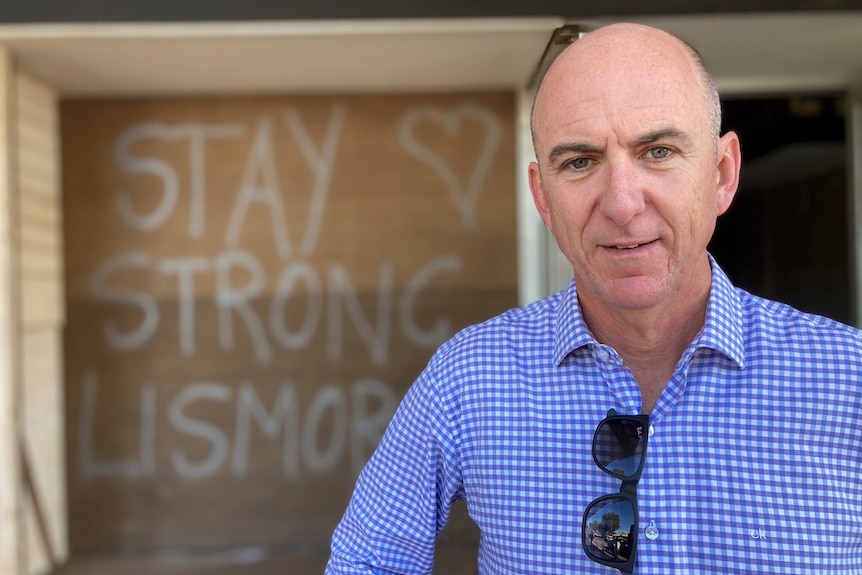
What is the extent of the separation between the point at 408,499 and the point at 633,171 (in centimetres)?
72

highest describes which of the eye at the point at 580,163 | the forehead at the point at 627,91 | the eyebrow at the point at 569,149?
the forehead at the point at 627,91

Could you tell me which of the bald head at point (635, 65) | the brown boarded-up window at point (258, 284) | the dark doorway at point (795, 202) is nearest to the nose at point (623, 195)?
the bald head at point (635, 65)

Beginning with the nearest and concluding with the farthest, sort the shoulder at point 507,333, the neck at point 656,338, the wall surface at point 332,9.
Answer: the neck at point 656,338, the shoulder at point 507,333, the wall surface at point 332,9

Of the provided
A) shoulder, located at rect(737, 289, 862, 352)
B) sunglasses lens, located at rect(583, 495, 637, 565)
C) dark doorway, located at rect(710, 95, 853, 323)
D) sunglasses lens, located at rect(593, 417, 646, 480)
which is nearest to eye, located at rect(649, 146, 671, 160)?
shoulder, located at rect(737, 289, 862, 352)

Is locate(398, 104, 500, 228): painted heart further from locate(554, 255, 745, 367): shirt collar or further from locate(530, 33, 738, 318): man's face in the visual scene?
locate(530, 33, 738, 318): man's face

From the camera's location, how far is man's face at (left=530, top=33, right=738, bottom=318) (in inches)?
48.3

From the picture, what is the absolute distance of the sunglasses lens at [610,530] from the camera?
1202 millimetres

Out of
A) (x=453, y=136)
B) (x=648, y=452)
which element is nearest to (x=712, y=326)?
(x=648, y=452)

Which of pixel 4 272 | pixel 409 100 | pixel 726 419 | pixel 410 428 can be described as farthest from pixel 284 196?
pixel 726 419

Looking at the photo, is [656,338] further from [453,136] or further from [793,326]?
[453,136]

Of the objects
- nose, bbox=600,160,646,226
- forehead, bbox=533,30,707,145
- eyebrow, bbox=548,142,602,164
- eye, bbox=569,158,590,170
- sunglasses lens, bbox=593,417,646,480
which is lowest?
sunglasses lens, bbox=593,417,646,480

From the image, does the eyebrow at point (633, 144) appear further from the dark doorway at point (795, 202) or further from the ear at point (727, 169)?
the dark doorway at point (795, 202)

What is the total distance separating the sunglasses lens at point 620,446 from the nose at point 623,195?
1.09ft

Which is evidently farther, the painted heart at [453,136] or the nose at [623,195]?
the painted heart at [453,136]
